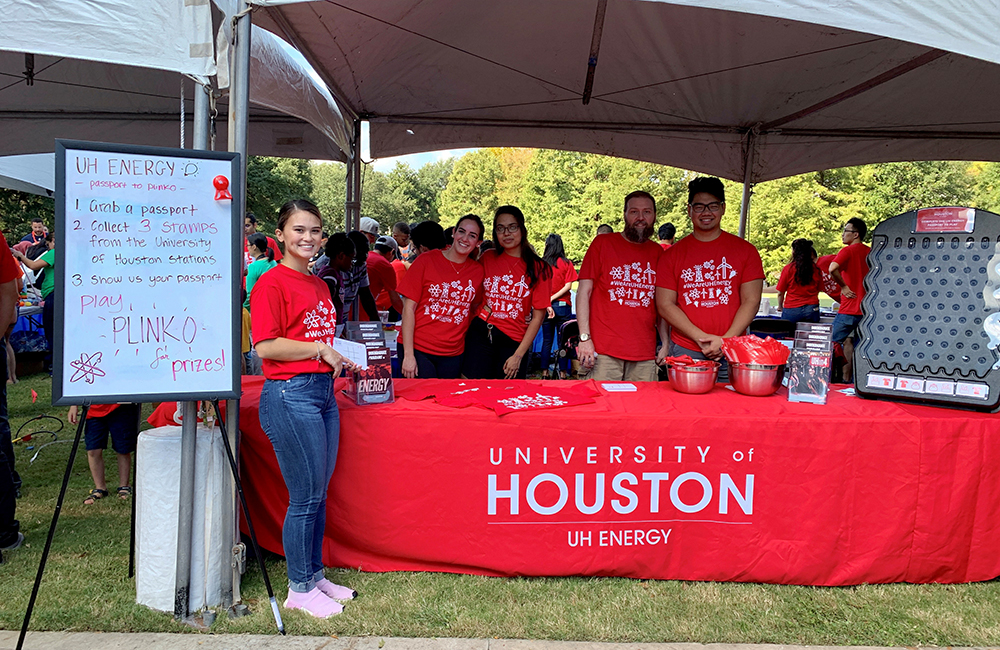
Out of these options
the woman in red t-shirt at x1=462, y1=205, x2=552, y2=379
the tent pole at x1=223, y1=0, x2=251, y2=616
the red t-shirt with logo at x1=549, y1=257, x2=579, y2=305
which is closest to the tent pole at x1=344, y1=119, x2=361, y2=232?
the woman in red t-shirt at x1=462, y1=205, x2=552, y2=379

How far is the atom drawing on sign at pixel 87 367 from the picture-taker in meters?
2.09

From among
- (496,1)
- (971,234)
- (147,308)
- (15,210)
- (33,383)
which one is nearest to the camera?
(147,308)

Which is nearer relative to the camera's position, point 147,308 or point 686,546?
point 147,308

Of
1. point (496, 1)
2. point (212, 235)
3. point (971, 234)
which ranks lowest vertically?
point (212, 235)

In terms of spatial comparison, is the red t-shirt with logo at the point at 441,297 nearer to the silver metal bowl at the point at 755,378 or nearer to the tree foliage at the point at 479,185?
the silver metal bowl at the point at 755,378

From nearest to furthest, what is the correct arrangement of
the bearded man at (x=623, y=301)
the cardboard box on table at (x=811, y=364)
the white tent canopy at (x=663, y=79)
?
the cardboard box on table at (x=811, y=364)
the bearded man at (x=623, y=301)
the white tent canopy at (x=663, y=79)

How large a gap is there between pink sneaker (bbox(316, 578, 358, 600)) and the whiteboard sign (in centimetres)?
84

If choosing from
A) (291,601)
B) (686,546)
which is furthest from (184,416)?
(686,546)

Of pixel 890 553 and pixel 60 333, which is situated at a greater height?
pixel 60 333

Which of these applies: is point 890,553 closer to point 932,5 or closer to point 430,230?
point 932,5

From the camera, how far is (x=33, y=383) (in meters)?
7.20

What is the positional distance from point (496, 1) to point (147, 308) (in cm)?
263

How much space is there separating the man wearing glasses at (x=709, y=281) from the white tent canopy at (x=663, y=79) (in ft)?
3.08

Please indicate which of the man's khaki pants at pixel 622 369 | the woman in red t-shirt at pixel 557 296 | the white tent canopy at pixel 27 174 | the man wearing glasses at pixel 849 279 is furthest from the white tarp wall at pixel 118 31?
the white tent canopy at pixel 27 174
